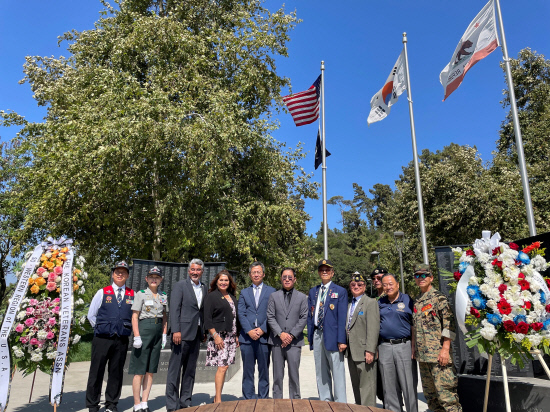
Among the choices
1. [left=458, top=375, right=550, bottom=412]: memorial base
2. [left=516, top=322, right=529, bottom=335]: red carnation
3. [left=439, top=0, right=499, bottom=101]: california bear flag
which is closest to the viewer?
[left=516, top=322, right=529, bottom=335]: red carnation

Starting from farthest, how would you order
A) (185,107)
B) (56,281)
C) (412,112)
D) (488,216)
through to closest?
(488,216) < (185,107) < (412,112) < (56,281)

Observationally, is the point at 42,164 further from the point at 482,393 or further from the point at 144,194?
the point at 482,393

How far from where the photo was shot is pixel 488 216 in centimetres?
2103

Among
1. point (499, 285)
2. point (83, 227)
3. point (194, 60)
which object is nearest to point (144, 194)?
point (83, 227)

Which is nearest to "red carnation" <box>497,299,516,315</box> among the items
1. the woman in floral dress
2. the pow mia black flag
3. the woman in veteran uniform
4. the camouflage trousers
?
the camouflage trousers

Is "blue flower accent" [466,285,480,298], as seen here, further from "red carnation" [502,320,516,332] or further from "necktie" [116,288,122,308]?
"necktie" [116,288,122,308]

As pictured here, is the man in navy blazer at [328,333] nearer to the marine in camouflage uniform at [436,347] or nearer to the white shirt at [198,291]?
the marine in camouflage uniform at [436,347]

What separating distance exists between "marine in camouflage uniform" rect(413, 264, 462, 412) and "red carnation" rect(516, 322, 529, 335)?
0.94 m

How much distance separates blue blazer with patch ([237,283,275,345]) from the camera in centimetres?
591

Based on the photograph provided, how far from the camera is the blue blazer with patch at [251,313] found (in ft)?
19.4

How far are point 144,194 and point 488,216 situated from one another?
16.8 meters

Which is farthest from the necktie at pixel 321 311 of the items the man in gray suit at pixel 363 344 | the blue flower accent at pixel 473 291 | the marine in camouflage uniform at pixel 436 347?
the blue flower accent at pixel 473 291

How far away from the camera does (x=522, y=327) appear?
4.04 m

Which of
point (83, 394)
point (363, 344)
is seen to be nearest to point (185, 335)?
point (363, 344)
